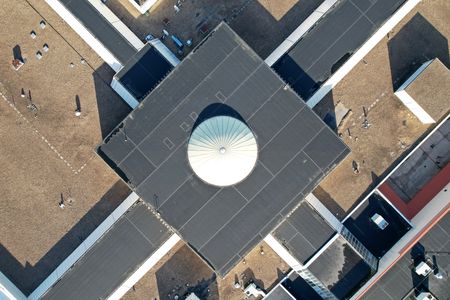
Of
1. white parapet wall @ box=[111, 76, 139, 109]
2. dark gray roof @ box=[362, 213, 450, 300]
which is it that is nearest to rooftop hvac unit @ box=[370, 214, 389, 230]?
dark gray roof @ box=[362, 213, 450, 300]

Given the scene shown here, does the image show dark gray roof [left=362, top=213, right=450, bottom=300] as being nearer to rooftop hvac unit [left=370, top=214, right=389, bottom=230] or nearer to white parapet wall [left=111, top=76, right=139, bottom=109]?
rooftop hvac unit [left=370, top=214, right=389, bottom=230]

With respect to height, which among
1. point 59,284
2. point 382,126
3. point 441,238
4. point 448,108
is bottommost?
point 441,238

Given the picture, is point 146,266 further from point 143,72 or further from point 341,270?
point 341,270

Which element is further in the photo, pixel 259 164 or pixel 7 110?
pixel 7 110

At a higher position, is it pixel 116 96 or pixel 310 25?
pixel 116 96

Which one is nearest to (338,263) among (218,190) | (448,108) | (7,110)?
(218,190)

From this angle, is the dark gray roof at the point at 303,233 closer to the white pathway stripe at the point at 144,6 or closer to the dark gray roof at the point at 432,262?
the dark gray roof at the point at 432,262

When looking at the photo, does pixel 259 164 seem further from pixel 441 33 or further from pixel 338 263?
pixel 441 33
